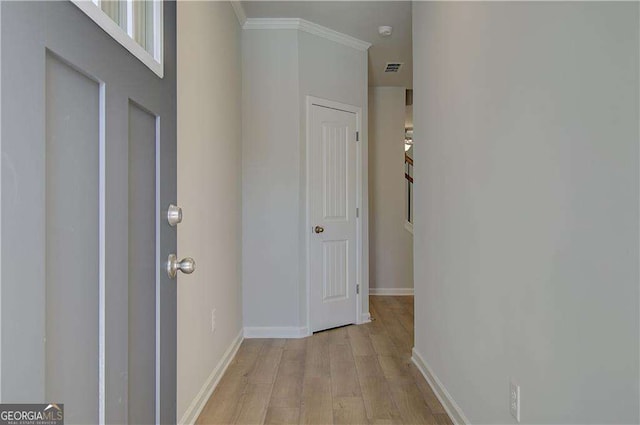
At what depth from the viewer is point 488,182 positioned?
157 centimetres

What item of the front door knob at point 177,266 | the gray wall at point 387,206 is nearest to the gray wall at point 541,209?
the front door knob at point 177,266

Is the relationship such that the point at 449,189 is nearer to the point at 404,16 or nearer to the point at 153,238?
the point at 153,238

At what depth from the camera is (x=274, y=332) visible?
134 inches

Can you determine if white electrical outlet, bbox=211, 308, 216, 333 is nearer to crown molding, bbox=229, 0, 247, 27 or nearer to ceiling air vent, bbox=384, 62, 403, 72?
crown molding, bbox=229, 0, 247, 27

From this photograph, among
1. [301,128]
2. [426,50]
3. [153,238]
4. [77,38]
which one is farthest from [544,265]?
[301,128]

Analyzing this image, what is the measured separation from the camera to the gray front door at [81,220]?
21.0 inches

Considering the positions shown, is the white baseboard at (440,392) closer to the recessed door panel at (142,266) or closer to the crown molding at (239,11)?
the recessed door panel at (142,266)

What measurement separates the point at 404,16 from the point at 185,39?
211cm

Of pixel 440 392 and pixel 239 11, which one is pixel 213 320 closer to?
pixel 440 392

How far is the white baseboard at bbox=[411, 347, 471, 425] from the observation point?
1.88 metres

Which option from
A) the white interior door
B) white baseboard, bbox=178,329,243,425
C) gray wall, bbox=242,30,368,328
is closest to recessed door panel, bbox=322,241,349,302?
the white interior door

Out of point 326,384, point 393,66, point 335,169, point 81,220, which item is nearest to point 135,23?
point 81,220

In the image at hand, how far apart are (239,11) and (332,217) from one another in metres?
1.89

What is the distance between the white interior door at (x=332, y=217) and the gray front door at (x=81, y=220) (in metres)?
2.53
